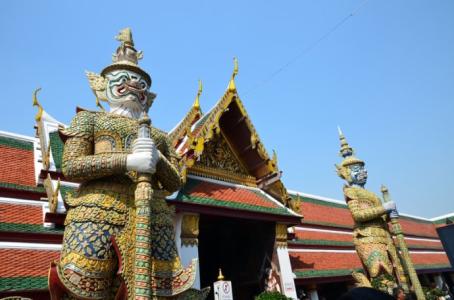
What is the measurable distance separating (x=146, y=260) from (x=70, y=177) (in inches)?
49.4

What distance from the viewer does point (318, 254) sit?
10039 millimetres

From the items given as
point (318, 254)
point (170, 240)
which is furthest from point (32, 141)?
point (318, 254)

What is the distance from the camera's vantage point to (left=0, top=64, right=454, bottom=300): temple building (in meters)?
5.10

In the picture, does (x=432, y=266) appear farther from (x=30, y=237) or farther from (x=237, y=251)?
(x=30, y=237)

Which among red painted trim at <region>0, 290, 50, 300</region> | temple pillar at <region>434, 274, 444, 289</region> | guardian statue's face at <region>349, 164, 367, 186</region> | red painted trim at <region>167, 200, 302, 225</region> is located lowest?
red painted trim at <region>0, 290, 50, 300</region>

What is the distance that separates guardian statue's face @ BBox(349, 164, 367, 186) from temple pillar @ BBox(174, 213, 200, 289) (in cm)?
512

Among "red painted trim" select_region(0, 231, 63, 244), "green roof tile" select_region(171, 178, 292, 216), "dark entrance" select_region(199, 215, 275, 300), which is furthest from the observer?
"dark entrance" select_region(199, 215, 275, 300)

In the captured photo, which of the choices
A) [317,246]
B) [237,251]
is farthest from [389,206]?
[237,251]

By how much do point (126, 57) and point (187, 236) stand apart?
293 cm

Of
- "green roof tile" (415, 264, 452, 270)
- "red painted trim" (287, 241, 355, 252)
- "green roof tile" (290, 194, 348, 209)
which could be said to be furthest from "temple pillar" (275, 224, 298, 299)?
"green roof tile" (415, 264, 452, 270)

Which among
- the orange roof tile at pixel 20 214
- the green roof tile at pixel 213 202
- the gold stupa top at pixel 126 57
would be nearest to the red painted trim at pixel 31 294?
the orange roof tile at pixel 20 214

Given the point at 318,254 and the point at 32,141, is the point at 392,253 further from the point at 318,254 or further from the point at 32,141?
the point at 32,141

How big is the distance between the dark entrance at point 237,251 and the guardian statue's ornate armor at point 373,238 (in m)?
2.42

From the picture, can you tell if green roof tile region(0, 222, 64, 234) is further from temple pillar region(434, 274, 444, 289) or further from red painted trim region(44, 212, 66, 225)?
temple pillar region(434, 274, 444, 289)
